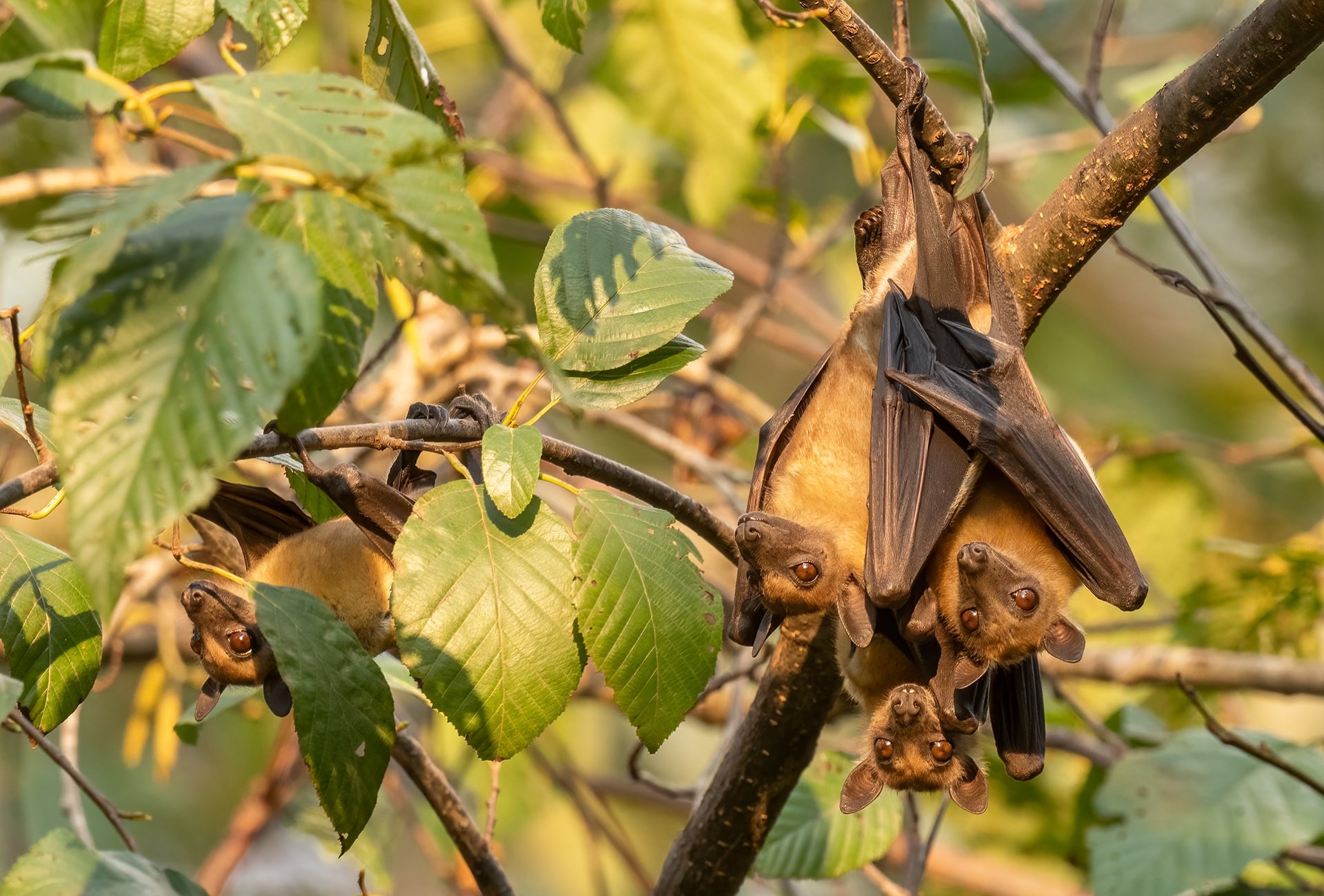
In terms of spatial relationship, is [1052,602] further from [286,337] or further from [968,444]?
[286,337]

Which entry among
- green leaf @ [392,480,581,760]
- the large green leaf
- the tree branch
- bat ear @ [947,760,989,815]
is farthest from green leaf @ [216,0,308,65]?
the large green leaf

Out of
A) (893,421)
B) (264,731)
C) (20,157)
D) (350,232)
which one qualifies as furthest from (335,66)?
(350,232)

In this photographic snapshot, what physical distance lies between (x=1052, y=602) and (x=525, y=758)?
4300 mm

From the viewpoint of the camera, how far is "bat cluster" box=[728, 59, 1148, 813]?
11.3 ft

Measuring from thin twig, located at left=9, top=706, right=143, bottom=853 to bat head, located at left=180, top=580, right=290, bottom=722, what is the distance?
46 centimetres

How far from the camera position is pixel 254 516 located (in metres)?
4.23

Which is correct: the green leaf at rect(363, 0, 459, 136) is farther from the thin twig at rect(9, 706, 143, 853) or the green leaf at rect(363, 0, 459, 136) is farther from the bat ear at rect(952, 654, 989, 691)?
the bat ear at rect(952, 654, 989, 691)

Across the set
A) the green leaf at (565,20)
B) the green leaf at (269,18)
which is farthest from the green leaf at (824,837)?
the green leaf at (269,18)

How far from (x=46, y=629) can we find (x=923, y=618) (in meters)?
2.42

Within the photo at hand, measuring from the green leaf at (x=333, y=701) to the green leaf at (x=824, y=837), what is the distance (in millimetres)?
2048

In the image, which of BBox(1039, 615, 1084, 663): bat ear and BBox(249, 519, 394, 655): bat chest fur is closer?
BBox(1039, 615, 1084, 663): bat ear

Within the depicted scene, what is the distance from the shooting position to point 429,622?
2383 millimetres

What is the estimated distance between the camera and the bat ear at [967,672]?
346cm

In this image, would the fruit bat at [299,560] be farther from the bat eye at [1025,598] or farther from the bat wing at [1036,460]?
the bat eye at [1025,598]
